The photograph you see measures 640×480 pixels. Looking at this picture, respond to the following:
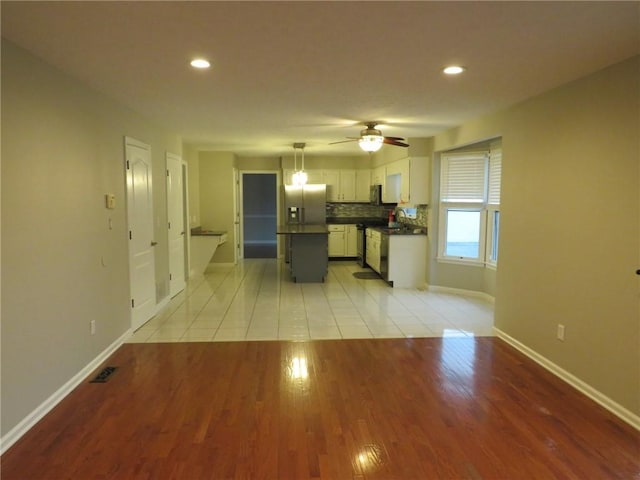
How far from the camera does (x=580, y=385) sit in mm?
3143

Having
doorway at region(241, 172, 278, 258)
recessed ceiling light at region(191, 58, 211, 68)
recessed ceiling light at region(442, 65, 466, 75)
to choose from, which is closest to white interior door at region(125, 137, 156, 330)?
recessed ceiling light at region(191, 58, 211, 68)

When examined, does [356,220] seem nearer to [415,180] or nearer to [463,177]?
[415,180]

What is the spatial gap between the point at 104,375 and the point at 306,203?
5.76m

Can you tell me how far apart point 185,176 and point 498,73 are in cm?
560

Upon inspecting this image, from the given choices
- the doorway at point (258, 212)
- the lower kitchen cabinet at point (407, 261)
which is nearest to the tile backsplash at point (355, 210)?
the lower kitchen cabinet at point (407, 261)

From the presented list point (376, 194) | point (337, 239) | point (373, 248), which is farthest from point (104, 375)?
point (337, 239)

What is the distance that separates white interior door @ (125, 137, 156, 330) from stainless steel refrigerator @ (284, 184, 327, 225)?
3.96 meters

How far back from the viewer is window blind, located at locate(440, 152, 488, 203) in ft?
19.4

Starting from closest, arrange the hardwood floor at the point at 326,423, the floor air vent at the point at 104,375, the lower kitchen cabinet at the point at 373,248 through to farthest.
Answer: the hardwood floor at the point at 326,423
the floor air vent at the point at 104,375
the lower kitchen cabinet at the point at 373,248

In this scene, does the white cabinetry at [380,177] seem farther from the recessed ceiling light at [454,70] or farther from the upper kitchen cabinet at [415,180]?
the recessed ceiling light at [454,70]

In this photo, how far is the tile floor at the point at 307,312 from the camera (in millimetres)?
4422

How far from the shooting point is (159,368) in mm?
3529

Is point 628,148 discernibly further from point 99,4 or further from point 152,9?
point 99,4

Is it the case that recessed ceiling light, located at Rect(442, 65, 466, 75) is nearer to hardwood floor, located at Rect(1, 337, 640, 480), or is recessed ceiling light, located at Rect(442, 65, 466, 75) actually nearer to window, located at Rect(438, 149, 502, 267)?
hardwood floor, located at Rect(1, 337, 640, 480)
